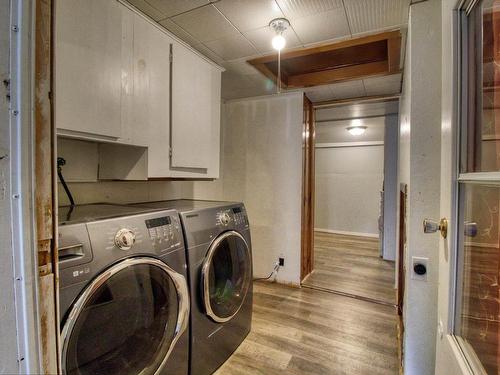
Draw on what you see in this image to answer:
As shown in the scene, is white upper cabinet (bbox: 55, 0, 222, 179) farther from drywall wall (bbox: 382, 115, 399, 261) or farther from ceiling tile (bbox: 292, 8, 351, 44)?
drywall wall (bbox: 382, 115, 399, 261)

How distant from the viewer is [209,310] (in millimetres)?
1547

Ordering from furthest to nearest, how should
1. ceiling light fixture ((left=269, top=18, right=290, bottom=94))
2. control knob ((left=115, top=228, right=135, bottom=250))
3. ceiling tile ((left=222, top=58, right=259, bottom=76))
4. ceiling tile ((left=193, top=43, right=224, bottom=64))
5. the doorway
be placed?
the doorway → ceiling tile ((left=222, top=58, right=259, bottom=76)) → ceiling tile ((left=193, top=43, right=224, bottom=64)) → ceiling light fixture ((left=269, top=18, right=290, bottom=94)) → control knob ((left=115, top=228, right=135, bottom=250))

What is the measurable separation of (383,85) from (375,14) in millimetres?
1154

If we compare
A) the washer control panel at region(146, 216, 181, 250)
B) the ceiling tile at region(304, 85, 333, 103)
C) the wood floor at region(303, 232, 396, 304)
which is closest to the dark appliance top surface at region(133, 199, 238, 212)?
the washer control panel at region(146, 216, 181, 250)

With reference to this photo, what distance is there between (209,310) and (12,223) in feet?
4.09

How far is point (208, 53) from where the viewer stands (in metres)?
2.08

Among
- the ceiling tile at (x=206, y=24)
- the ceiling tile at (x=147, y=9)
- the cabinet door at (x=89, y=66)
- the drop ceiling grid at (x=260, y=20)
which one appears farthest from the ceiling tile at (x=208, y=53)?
the cabinet door at (x=89, y=66)

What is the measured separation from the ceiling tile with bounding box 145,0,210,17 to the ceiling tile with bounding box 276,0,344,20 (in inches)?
17.1

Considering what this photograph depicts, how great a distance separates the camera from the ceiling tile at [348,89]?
256 centimetres

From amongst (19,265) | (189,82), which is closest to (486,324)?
(19,265)

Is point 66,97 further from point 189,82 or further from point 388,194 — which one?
point 388,194

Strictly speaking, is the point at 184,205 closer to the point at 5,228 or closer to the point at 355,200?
the point at 5,228

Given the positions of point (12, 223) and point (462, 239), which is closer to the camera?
point (12, 223)

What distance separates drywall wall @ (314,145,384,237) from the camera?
544 centimetres
